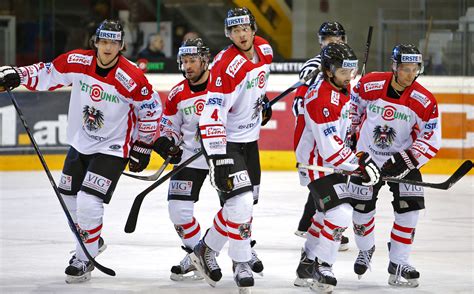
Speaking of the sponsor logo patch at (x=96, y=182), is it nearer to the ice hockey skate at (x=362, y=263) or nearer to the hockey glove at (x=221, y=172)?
the hockey glove at (x=221, y=172)

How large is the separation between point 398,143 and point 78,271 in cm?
185

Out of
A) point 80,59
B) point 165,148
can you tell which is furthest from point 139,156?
point 80,59

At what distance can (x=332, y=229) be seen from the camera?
5.31 metres

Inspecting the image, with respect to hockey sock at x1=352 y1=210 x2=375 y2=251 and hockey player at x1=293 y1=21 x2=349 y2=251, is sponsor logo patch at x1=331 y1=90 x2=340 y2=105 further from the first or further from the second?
hockey sock at x1=352 y1=210 x2=375 y2=251

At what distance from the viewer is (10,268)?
6086 millimetres

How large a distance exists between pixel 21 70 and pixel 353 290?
2.15 meters

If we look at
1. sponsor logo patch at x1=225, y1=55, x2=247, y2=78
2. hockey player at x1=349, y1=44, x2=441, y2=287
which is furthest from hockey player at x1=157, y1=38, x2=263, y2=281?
hockey player at x1=349, y1=44, x2=441, y2=287

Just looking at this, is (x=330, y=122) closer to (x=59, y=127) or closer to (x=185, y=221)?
(x=185, y=221)

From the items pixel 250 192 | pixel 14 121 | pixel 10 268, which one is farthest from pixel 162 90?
pixel 250 192

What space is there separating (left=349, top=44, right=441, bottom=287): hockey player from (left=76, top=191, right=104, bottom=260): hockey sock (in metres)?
1.38

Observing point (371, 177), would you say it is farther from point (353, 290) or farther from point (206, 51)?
point (206, 51)

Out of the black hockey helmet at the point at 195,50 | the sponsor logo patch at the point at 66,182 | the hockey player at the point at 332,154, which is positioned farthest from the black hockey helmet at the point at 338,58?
the sponsor logo patch at the point at 66,182

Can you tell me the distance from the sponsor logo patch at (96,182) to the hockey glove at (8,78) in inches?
26.3

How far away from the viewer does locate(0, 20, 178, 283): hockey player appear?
5695 mm
